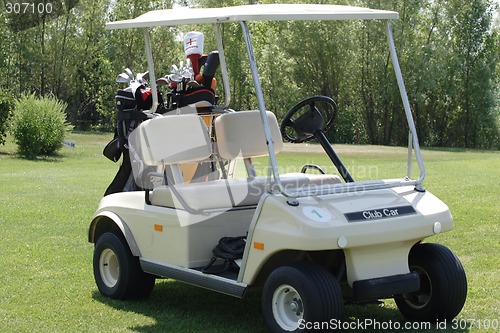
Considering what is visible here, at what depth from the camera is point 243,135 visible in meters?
5.57

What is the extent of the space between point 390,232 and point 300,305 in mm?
617

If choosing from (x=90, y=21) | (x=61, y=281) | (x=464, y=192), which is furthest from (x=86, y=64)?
(x=61, y=281)

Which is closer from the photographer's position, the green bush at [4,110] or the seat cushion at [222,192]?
the seat cushion at [222,192]

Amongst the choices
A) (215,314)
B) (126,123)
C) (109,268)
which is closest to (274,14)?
(215,314)

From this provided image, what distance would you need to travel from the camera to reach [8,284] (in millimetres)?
6258

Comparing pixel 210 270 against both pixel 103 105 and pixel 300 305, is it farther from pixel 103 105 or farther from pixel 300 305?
pixel 103 105

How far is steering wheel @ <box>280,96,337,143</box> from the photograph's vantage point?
5.56m

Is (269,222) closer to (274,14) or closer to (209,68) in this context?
(274,14)

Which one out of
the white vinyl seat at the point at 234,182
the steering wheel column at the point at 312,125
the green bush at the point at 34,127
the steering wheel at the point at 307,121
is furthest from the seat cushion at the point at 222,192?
the green bush at the point at 34,127

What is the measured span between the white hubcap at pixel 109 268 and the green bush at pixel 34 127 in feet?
50.9

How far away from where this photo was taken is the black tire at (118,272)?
5.57 metres

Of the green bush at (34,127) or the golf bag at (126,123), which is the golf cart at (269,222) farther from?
the green bush at (34,127)

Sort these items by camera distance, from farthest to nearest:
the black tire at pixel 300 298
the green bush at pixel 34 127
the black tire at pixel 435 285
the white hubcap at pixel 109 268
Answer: the green bush at pixel 34 127, the white hubcap at pixel 109 268, the black tire at pixel 435 285, the black tire at pixel 300 298

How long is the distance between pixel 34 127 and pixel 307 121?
640 inches
